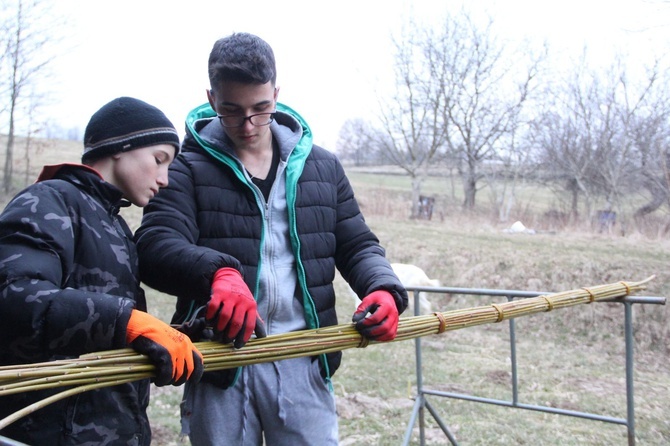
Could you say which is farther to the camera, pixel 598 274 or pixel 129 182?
pixel 598 274

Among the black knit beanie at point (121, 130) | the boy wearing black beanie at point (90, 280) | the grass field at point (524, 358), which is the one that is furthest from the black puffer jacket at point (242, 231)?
the grass field at point (524, 358)

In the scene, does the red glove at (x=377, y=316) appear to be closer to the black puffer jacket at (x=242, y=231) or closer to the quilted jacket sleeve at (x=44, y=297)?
the black puffer jacket at (x=242, y=231)

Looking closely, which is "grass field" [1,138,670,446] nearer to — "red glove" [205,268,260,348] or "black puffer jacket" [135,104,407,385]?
"black puffer jacket" [135,104,407,385]

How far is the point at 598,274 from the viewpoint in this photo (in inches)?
336

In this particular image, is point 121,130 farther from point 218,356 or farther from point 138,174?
point 218,356

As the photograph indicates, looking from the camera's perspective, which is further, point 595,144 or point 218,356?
point 595,144

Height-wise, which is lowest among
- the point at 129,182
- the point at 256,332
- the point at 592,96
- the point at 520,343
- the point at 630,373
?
the point at 520,343

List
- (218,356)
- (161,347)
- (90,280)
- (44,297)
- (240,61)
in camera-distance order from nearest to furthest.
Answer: (44,297)
(161,347)
(90,280)
(218,356)
(240,61)

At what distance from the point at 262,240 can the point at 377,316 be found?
0.42 m

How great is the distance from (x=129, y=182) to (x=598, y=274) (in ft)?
26.7

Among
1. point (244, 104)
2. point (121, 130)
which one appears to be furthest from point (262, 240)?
point (121, 130)

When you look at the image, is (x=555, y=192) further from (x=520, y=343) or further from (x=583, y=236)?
(x=520, y=343)

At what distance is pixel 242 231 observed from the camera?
1863 mm

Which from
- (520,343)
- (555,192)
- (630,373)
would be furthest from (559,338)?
(555,192)
